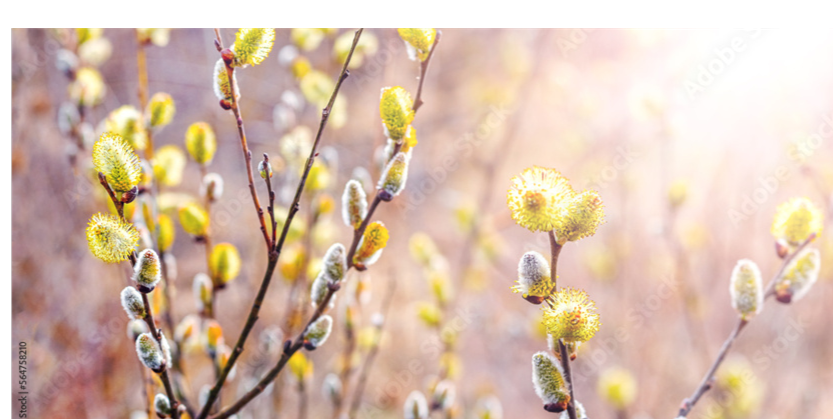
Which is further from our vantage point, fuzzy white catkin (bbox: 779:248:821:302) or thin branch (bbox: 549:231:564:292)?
fuzzy white catkin (bbox: 779:248:821:302)

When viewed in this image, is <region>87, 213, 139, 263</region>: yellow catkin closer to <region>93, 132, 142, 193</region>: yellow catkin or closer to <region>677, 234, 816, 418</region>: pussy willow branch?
<region>93, 132, 142, 193</region>: yellow catkin

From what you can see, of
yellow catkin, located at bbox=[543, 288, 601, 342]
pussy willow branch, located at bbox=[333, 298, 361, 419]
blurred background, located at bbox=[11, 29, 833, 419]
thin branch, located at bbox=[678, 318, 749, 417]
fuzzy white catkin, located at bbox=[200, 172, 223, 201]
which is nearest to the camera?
yellow catkin, located at bbox=[543, 288, 601, 342]

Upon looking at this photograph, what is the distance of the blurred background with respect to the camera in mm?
1035

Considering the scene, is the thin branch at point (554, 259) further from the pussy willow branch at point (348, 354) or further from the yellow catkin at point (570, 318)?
the pussy willow branch at point (348, 354)

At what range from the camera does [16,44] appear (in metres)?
0.96

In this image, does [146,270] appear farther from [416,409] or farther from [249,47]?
[416,409]

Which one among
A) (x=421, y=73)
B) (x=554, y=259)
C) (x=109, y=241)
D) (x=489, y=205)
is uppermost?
(x=489, y=205)

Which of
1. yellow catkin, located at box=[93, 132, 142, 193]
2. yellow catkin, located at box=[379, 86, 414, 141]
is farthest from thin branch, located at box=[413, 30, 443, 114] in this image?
yellow catkin, located at box=[93, 132, 142, 193]

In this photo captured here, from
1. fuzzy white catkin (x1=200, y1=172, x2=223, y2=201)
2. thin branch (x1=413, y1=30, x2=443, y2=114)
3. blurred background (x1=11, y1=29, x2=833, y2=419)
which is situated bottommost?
thin branch (x1=413, y1=30, x2=443, y2=114)

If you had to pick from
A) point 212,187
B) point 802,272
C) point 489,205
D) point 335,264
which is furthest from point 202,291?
point 489,205

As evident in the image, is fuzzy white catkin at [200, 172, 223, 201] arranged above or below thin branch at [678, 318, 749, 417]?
above

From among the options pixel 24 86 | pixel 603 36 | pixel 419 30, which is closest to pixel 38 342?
pixel 24 86

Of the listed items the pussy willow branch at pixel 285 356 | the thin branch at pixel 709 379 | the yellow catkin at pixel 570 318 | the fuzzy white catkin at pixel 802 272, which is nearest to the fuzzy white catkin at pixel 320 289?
the pussy willow branch at pixel 285 356

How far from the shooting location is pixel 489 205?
1683 mm
